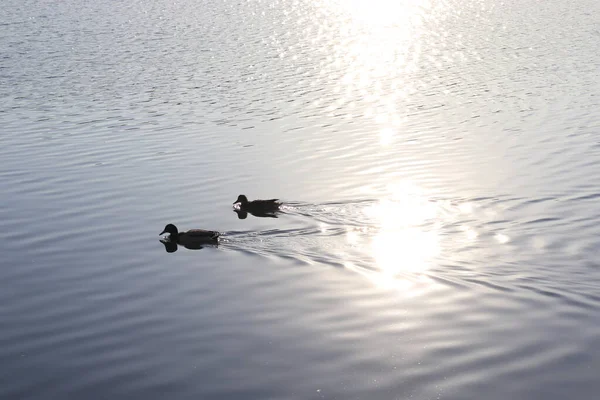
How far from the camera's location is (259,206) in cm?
1753

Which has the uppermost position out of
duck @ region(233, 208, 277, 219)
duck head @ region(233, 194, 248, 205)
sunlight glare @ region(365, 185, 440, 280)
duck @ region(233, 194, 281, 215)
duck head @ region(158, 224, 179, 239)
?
duck head @ region(233, 194, 248, 205)

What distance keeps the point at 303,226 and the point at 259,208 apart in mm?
1276

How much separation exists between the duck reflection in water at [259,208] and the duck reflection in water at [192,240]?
156 centimetres

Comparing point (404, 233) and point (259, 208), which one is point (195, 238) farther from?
point (404, 233)

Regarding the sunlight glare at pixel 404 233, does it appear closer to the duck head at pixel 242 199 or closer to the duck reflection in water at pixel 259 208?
the duck reflection in water at pixel 259 208

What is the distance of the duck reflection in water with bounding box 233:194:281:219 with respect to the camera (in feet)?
57.2

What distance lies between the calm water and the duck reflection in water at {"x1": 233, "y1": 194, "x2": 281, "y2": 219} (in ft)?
0.86

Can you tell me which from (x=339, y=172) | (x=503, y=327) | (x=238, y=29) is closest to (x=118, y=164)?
(x=339, y=172)

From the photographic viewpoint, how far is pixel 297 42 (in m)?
45.4

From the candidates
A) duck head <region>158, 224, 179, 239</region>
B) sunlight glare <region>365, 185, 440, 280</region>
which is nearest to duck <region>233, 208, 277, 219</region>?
duck head <region>158, 224, 179, 239</region>

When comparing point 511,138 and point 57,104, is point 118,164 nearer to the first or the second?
point 57,104

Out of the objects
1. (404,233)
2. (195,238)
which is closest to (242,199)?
(195,238)

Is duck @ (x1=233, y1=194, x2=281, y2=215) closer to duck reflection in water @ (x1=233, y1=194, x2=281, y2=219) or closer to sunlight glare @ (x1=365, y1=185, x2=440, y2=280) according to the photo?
duck reflection in water @ (x1=233, y1=194, x2=281, y2=219)

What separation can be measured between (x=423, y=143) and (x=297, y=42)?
74.6 feet
